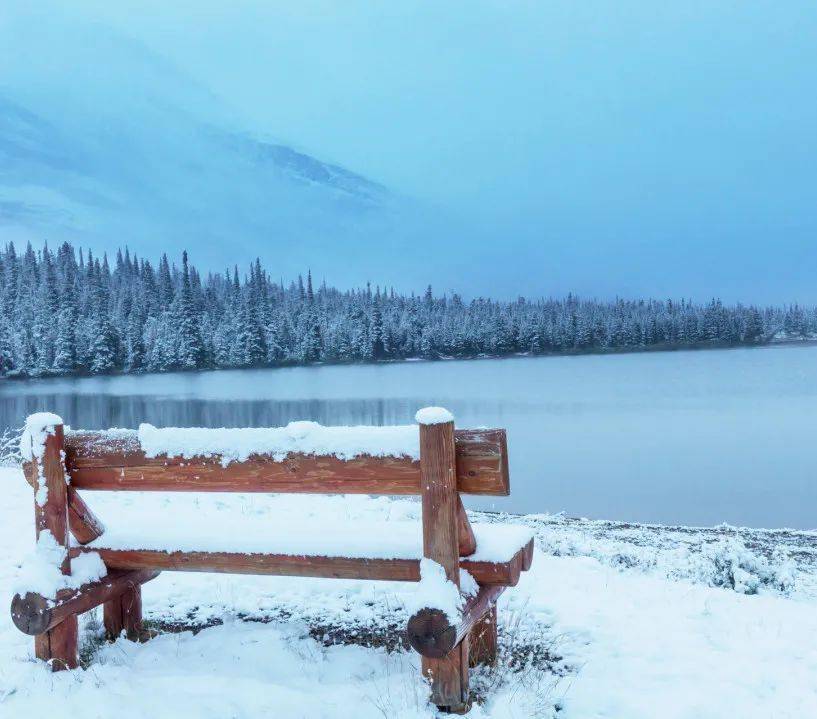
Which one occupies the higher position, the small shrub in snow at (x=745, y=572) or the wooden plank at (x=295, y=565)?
the wooden plank at (x=295, y=565)

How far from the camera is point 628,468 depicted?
23547 millimetres

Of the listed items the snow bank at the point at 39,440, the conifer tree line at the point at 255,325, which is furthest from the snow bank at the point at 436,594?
the conifer tree line at the point at 255,325

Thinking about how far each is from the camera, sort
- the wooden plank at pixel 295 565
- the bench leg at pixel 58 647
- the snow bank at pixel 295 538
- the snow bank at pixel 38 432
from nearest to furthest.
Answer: the wooden plank at pixel 295 565 < the snow bank at pixel 295 538 < the snow bank at pixel 38 432 < the bench leg at pixel 58 647

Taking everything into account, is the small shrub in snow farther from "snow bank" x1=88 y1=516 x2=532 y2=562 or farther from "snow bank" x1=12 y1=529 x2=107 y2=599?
"snow bank" x1=12 y1=529 x2=107 y2=599

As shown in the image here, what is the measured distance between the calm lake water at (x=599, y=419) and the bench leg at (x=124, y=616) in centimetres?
1204

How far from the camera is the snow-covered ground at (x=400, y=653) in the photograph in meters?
3.66

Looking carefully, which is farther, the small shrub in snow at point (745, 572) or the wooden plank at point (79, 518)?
the small shrub in snow at point (745, 572)

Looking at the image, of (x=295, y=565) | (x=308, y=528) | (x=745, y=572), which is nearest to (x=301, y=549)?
(x=295, y=565)

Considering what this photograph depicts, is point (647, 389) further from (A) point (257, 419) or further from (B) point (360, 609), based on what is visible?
(B) point (360, 609)

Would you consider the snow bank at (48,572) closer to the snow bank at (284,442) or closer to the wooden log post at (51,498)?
the wooden log post at (51,498)

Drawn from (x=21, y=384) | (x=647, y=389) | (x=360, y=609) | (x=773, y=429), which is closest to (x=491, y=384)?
(x=647, y=389)

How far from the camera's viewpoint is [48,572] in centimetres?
393

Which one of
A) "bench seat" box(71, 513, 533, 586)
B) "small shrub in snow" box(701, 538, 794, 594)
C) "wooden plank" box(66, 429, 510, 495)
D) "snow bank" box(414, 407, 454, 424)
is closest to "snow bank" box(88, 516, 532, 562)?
"bench seat" box(71, 513, 533, 586)

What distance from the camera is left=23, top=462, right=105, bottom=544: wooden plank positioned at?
4023 mm
